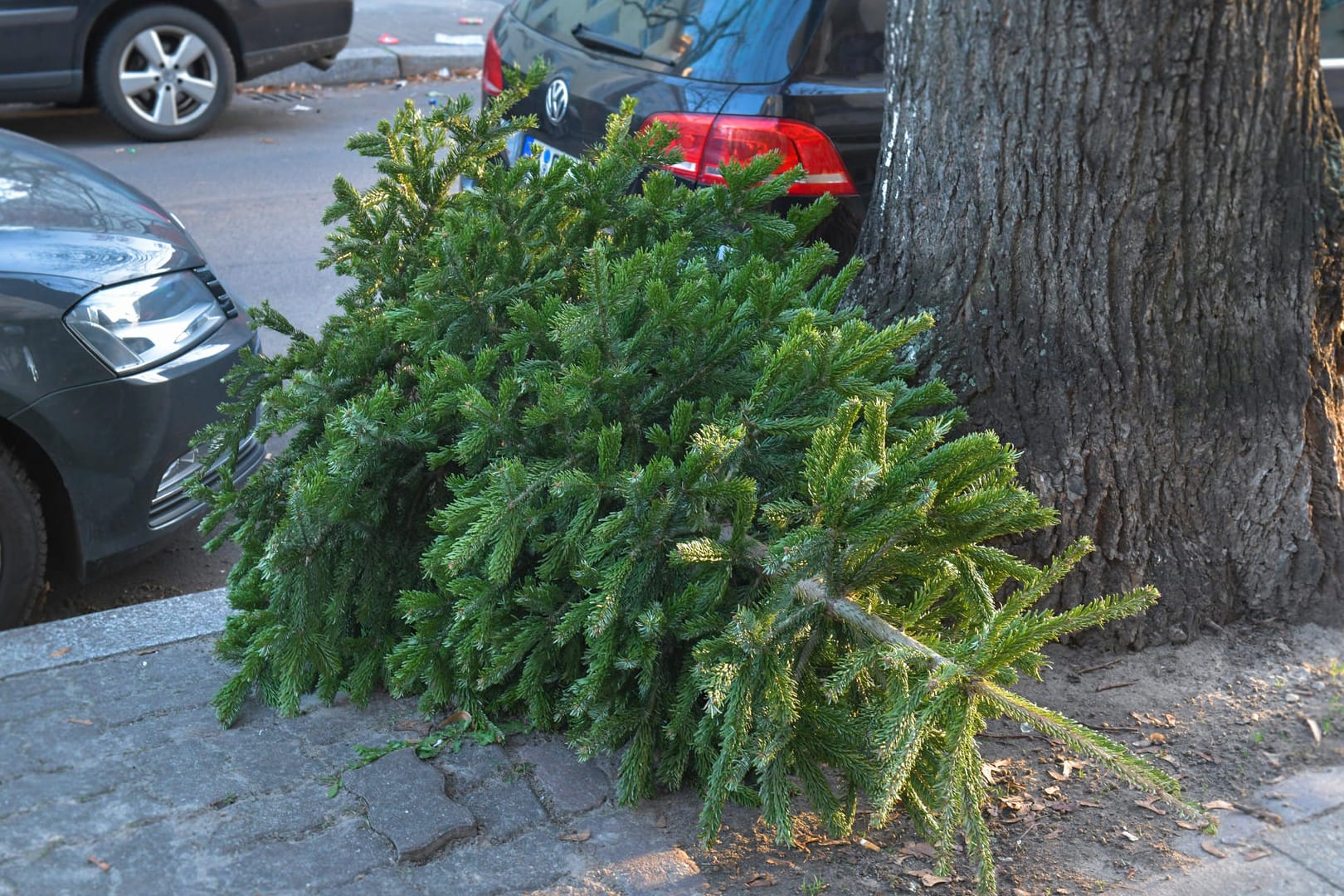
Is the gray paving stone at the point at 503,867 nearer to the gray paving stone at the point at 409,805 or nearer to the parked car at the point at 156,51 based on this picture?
the gray paving stone at the point at 409,805

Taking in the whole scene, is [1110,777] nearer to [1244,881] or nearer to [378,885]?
[1244,881]

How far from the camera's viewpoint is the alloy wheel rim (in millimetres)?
8953

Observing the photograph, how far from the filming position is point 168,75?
912 centimetres

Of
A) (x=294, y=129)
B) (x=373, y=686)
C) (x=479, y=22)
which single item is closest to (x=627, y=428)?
(x=373, y=686)

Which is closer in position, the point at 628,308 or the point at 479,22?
the point at 628,308

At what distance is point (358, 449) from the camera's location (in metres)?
2.75

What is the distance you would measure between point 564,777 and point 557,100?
3.10 metres

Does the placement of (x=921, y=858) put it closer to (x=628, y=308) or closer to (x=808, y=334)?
(x=808, y=334)

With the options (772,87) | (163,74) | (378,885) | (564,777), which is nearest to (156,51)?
(163,74)

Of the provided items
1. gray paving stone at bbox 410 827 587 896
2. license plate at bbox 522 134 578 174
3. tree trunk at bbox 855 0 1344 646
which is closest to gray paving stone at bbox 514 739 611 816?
gray paving stone at bbox 410 827 587 896

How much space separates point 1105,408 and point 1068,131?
0.68m

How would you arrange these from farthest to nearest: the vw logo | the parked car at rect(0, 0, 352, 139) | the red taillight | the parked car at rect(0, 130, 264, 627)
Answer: the parked car at rect(0, 0, 352, 139), the red taillight, the vw logo, the parked car at rect(0, 130, 264, 627)

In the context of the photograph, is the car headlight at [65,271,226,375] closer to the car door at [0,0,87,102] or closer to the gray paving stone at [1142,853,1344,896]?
the gray paving stone at [1142,853,1344,896]

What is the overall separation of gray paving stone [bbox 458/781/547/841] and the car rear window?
2787mm
